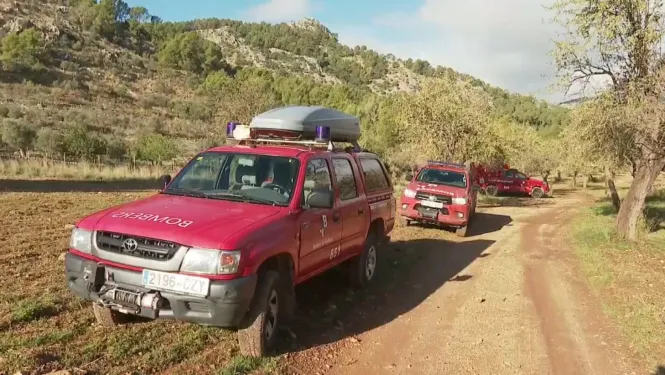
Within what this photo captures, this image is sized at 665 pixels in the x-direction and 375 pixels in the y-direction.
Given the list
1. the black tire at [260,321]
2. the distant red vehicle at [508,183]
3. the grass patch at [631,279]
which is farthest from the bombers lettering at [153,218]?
the distant red vehicle at [508,183]

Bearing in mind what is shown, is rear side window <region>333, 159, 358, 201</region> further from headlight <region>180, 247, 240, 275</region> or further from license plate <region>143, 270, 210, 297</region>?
license plate <region>143, 270, 210, 297</region>

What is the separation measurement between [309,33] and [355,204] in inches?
4906

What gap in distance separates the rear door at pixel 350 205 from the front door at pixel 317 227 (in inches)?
8.3

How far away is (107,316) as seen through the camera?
516 cm

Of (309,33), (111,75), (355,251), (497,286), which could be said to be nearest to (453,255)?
(497,286)

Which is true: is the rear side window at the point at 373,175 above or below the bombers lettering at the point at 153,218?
above

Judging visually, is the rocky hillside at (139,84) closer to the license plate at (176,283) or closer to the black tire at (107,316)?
the black tire at (107,316)

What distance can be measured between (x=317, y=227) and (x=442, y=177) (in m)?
9.40

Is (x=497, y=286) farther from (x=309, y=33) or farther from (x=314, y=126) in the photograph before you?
(x=309, y=33)

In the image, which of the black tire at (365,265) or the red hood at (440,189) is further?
the red hood at (440,189)

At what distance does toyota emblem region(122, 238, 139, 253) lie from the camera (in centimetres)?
439

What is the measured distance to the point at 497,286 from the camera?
8.49 metres

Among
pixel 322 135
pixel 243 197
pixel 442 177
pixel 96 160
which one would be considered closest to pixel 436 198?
pixel 442 177

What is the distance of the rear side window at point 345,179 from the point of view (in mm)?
6664
